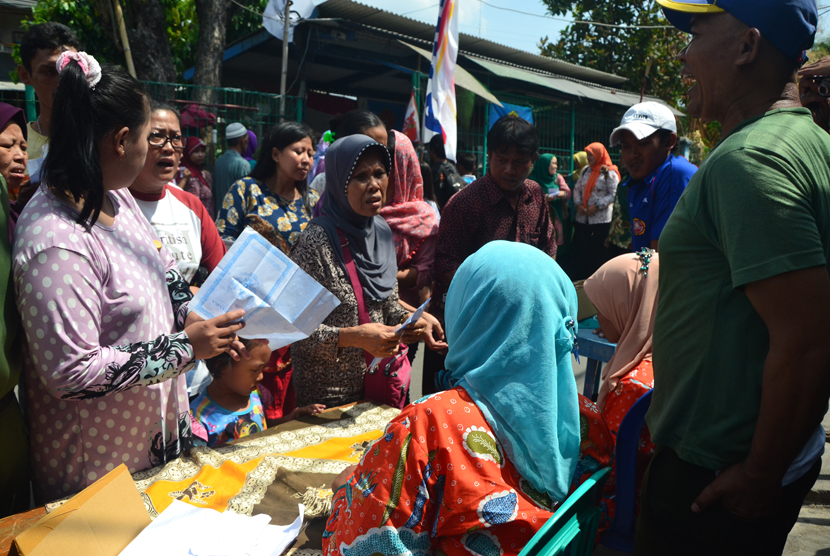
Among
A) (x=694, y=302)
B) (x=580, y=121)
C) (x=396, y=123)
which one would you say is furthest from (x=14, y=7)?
(x=694, y=302)

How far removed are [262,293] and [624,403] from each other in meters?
1.21

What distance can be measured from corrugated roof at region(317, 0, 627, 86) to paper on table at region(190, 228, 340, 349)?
714 centimetres

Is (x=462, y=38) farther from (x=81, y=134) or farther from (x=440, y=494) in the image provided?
(x=440, y=494)

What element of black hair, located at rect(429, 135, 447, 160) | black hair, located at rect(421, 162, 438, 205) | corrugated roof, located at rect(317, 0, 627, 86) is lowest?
black hair, located at rect(421, 162, 438, 205)

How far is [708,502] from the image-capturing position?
1.14 metres

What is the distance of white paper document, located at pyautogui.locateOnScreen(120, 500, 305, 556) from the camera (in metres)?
1.38

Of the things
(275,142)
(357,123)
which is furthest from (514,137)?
(275,142)

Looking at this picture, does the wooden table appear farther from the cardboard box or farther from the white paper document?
the cardboard box

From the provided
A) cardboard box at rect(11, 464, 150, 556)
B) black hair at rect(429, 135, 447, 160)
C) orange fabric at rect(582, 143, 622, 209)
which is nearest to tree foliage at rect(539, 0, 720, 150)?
orange fabric at rect(582, 143, 622, 209)

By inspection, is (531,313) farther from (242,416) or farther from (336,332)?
(242,416)

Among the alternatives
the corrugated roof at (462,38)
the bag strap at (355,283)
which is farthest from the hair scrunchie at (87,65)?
the corrugated roof at (462,38)

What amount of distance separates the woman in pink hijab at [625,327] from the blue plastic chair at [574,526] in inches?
14.0

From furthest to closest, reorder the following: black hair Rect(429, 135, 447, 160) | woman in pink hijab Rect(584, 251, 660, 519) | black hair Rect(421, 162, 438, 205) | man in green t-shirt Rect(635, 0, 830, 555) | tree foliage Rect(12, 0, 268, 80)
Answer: tree foliage Rect(12, 0, 268, 80) < black hair Rect(429, 135, 447, 160) < black hair Rect(421, 162, 438, 205) < woman in pink hijab Rect(584, 251, 660, 519) < man in green t-shirt Rect(635, 0, 830, 555)

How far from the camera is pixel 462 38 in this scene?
10.1m
